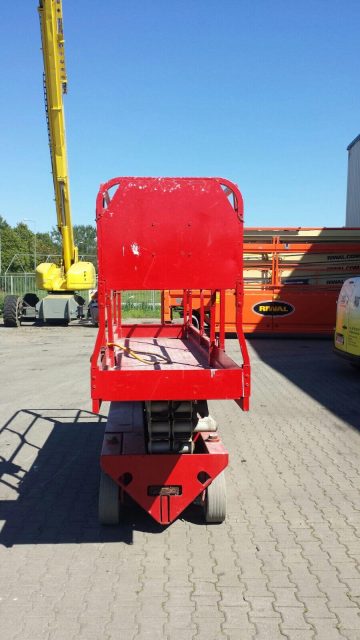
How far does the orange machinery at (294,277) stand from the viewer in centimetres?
1512

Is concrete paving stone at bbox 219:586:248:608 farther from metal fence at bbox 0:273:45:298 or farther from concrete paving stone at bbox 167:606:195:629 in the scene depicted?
metal fence at bbox 0:273:45:298

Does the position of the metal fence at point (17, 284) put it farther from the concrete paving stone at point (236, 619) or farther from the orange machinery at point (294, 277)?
the concrete paving stone at point (236, 619)

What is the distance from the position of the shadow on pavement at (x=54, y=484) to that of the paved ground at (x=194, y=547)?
2 centimetres

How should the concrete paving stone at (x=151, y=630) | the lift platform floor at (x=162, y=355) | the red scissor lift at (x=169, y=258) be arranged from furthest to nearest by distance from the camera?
the lift platform floor at (x=162, y=355) < the red scissor lift at (x=169, y=258) < the concrete paving stone at (x=151, y=630)

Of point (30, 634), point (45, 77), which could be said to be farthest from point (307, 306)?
point (30, 634)

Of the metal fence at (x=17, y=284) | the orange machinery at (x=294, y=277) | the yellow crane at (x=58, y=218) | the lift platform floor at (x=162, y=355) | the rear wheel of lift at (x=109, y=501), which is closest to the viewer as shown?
the rear wheel of lift at (x=109, y=501)

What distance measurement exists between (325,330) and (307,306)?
2.99ft

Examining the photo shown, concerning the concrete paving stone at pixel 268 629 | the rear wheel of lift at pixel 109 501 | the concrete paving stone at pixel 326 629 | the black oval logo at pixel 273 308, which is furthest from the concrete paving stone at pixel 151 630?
the black oval logo at pixel 273 308

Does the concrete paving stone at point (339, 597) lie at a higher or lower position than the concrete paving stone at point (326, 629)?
lower

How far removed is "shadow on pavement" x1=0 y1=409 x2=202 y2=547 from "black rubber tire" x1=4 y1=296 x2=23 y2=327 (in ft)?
42.8

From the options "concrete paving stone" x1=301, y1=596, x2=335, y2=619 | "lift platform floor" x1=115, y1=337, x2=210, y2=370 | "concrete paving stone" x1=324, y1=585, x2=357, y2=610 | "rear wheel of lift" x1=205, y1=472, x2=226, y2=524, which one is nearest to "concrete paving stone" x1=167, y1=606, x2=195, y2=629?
"concrete paving stone" x1=301, y1=596, x2=335, y2=619

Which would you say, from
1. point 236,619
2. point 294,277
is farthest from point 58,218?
point 236,619

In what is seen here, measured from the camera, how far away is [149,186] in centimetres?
320

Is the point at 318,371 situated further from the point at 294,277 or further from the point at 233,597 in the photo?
the point at 233,597
